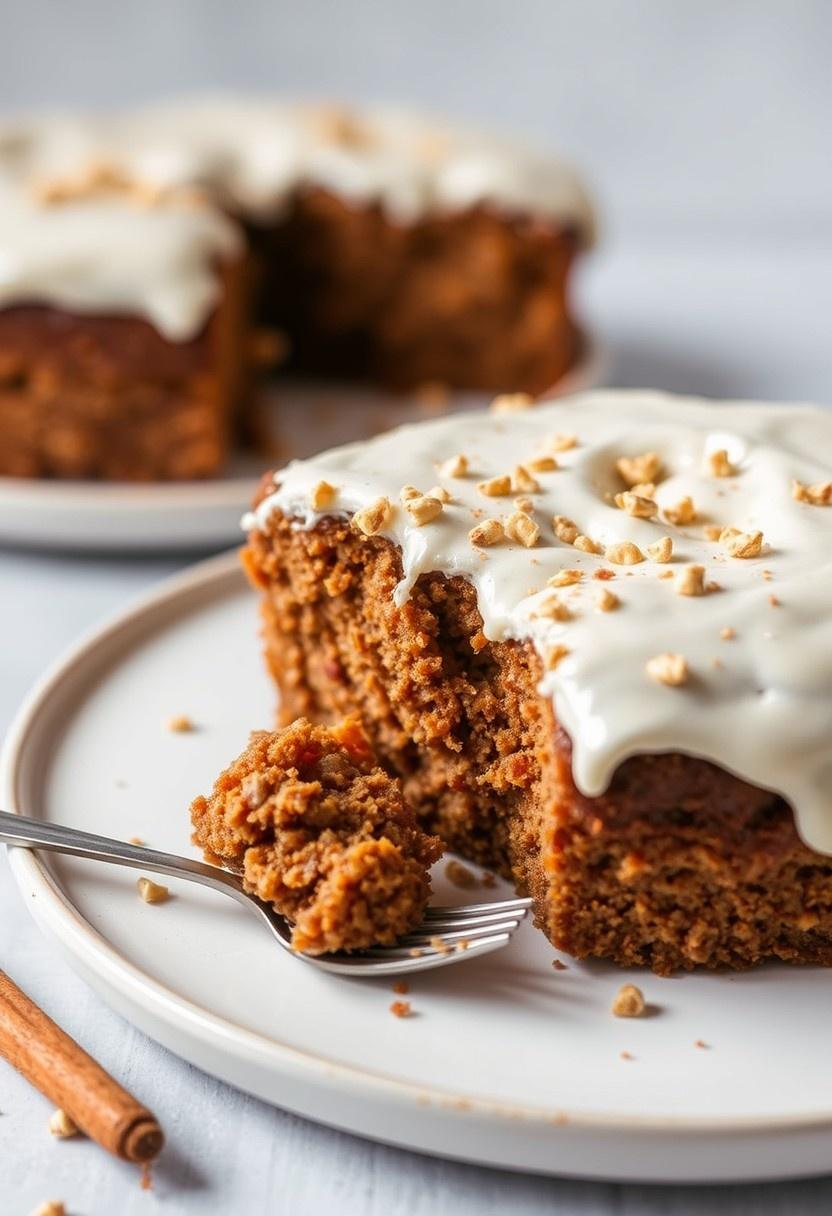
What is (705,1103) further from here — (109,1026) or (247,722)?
(247,722)

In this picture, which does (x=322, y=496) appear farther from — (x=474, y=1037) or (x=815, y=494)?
(x=474, y=1037)

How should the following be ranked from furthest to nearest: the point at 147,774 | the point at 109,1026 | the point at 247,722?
the point at 247,722
the point at 147,774
the point at 109,1026

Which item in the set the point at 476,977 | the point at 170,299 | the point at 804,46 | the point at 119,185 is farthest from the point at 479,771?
the point at 804,46

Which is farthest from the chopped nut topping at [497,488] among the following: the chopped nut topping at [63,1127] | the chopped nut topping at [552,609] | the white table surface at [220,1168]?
the chopped nut topping at [63,1127]

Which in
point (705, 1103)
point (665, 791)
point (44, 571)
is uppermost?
point (665, 791)

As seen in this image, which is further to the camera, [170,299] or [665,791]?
[170,299]

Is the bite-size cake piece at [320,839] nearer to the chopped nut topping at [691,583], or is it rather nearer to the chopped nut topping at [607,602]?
the chopped nut topping at [607,602]

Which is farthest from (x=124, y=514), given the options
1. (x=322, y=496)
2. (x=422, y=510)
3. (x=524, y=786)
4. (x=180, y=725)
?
(x=524, y=786)
